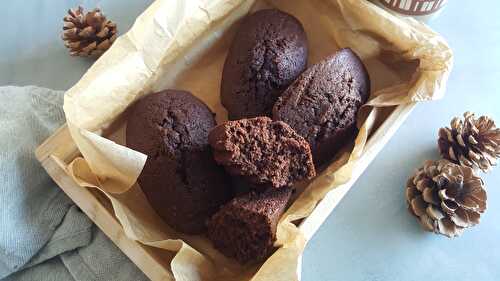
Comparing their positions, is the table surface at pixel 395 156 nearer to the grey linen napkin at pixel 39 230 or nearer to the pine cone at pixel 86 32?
the pine cone at pixel 86 32

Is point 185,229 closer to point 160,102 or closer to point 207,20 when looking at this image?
point 160,102

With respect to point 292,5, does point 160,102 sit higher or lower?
lower

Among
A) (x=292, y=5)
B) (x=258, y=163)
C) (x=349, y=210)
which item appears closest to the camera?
(x=258, y=163)

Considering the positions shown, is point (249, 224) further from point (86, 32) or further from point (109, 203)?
point (86, 32)

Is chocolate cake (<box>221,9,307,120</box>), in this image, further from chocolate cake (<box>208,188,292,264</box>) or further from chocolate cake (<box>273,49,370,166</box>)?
chocolate cake (<box>208,188,292,264</box>)

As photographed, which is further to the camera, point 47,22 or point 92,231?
point 47,22

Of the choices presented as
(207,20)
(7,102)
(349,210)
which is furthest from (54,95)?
(349,210)

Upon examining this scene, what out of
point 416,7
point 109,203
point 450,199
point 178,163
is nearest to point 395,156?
point 450,199
